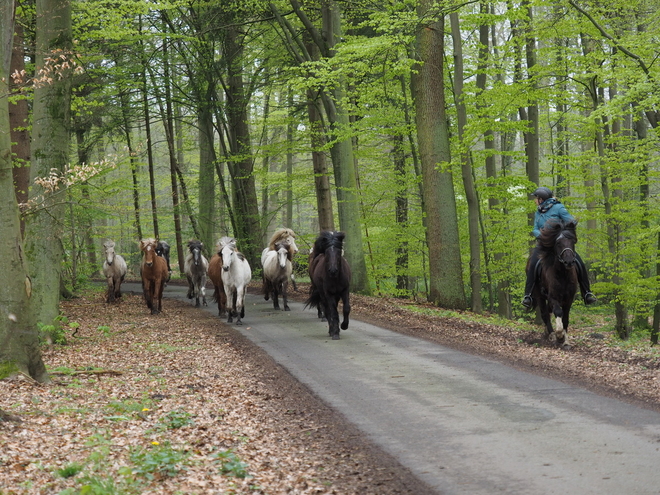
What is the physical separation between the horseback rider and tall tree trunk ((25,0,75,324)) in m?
9.03

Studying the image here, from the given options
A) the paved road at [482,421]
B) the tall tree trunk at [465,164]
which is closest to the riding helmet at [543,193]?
the paved road at [482,421]

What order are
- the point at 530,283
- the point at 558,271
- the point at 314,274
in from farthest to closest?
the point at 314,274, the point at 530,283, the point at 558,271

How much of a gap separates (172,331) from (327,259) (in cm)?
431

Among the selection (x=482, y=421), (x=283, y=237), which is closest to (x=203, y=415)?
(x=482, y=421)

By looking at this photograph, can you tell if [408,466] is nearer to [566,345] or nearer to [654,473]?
[654,473]

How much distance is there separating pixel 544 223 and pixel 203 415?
307 inches

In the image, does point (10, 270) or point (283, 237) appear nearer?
point (10, 270)

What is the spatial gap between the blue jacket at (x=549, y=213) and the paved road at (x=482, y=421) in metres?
3.15

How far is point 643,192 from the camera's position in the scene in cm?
1792

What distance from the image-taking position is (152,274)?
18.1m

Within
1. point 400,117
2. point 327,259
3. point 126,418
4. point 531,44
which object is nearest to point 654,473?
point 126,418

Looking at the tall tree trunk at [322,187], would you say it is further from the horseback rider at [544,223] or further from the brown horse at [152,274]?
the horseback rider at [544,223]

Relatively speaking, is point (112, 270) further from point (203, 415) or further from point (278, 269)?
point (203, 415)

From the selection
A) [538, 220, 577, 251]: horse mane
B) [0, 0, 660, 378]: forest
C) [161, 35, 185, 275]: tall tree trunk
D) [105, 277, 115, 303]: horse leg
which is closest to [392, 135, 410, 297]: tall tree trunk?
[0, 0, 660, 378]: forest
